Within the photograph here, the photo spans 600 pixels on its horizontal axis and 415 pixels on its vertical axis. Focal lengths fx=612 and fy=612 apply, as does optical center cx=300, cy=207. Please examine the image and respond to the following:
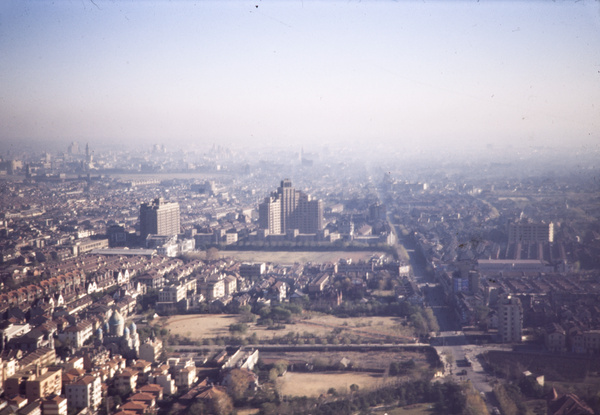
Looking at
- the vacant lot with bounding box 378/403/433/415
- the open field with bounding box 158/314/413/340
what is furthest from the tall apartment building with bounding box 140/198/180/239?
the vacant lot with bounding box 378/403/433/415

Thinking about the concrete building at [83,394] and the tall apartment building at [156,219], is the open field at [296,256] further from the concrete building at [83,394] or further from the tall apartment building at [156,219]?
the concrete building at [83,394]

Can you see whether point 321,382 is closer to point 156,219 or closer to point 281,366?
point 281,366

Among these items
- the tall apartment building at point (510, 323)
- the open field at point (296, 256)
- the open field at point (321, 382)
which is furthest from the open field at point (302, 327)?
the open field at point (296, 256)

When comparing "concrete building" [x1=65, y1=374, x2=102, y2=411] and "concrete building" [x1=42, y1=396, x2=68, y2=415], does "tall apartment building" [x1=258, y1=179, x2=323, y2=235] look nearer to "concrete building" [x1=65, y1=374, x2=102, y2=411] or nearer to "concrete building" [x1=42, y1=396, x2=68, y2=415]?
"concrete building" [x1=65, y1=374, x2=102, y2=411]

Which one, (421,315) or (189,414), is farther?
(421,315)

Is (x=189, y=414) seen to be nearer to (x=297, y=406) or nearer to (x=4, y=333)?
(x=297, y=406)

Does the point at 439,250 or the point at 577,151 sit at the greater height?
the point at 577,151

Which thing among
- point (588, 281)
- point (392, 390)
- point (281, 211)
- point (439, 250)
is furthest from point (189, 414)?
point (281, 211)

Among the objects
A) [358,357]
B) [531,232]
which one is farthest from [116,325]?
[531,232]
